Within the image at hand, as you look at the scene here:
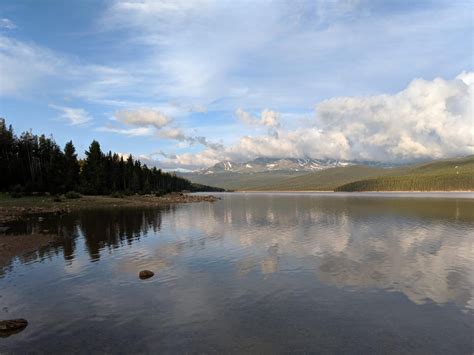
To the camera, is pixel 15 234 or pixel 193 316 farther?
pixel 15 234

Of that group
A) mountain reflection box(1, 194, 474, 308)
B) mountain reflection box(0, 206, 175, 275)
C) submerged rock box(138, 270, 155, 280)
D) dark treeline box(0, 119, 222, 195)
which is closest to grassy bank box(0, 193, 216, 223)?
dark treeline box(0, 119, 222, 195)

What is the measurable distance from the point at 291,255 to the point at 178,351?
958 inches

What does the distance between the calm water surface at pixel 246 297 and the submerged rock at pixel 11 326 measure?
0.46 m

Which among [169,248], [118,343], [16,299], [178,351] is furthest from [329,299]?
[169,248]

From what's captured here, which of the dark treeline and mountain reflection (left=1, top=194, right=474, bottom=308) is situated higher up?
the dark treeline

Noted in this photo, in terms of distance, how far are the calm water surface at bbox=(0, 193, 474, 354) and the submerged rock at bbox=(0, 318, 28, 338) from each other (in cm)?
46

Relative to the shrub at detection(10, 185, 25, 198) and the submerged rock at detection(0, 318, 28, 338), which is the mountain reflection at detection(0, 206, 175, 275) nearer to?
the submerged rock at detection(0, 318, 28, 338)

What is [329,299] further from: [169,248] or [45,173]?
[45,173]

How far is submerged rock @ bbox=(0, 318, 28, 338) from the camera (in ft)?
63.9

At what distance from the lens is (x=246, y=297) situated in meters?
25.7

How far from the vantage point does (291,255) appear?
3994 centimetres

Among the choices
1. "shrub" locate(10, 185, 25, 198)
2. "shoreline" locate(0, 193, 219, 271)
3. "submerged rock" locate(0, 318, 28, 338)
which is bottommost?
"submerged rock" locate(0, 318, 28, 338)

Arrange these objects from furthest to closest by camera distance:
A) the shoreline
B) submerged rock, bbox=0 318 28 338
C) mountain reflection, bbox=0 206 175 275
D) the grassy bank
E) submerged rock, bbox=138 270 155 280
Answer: the grassy bank < the shoreline < mountain reflection, bbox=0 206 175 275 < submerged rock, bbox=138 270 155 280 < submerged rock, bbox=0 318 28 338

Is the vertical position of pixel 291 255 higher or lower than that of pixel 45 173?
lower
